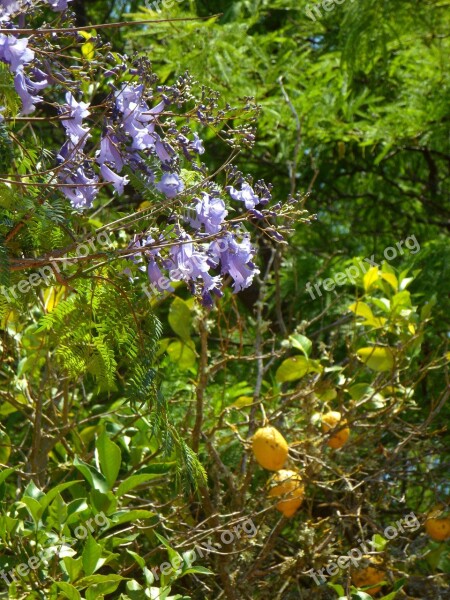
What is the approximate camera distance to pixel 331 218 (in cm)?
443

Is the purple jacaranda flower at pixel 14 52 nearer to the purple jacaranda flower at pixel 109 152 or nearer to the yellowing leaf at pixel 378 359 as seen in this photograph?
the purple jacaranda flower at pixel 109 152

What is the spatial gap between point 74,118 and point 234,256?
36 centimetres

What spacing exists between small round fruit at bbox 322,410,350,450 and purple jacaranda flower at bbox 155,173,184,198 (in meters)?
1.18

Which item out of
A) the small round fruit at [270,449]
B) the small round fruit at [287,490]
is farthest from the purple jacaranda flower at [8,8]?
the small round fruit at [287,490]

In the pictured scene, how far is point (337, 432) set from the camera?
8.97 ft

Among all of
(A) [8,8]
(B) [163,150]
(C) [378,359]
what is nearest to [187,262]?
(B) [163,150]

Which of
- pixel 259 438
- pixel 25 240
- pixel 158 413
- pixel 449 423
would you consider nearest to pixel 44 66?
pixel 25 240

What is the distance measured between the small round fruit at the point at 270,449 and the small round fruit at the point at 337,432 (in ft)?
0.78

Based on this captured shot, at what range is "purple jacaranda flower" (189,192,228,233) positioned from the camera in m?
1.72

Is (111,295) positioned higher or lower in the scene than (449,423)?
higher

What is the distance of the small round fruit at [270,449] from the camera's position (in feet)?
8.27

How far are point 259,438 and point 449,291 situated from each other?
1352mm

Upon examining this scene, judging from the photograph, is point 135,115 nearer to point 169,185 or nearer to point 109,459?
point 169,185

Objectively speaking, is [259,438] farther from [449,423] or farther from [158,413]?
[449,423]
